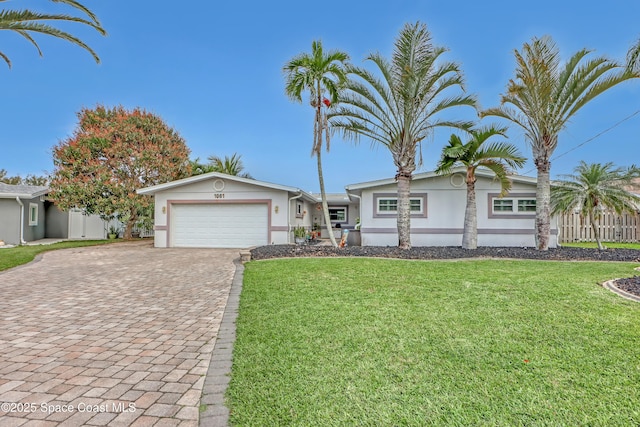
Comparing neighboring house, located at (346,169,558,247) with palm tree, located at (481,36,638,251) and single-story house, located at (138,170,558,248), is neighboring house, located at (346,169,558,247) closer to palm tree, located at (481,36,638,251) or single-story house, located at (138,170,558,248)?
single-story house, located at (138,170,558,248)

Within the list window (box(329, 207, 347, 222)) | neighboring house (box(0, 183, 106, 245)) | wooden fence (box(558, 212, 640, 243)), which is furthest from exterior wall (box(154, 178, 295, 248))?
wooden fence (box(558, 212, 640, 243))

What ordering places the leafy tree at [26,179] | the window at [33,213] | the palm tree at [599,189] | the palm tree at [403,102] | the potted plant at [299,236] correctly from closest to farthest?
the palm tree at [599,189] → the palm tree at [403,102] → the potted plant at [299,236] → the window at [33,213] → the leafy tree at [26,179]

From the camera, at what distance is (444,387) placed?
267 cm

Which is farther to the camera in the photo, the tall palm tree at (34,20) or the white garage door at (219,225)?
the white garage door at (219,225)

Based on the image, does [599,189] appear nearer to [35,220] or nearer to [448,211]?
[448,211]

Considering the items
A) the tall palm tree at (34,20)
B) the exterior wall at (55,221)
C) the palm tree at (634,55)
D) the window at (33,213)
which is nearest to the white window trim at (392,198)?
the palm tree at (634,55)

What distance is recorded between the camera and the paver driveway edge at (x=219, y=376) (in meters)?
2.41

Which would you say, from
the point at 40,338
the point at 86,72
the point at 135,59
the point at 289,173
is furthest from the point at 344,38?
the point at 289,173

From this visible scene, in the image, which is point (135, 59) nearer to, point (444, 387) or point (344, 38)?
point (344, 38)

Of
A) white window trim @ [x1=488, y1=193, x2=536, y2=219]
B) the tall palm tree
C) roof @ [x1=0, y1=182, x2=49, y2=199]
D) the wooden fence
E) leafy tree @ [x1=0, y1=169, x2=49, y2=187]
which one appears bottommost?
the wooden fence

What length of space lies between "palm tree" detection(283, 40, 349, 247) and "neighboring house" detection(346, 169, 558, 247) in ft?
10.5

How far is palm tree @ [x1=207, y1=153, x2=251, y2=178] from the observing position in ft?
86.9

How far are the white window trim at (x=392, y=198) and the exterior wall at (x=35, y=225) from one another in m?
17.9

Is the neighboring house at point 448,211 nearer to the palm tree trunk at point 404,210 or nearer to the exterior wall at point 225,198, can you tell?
the palm tree trunk at point 404,210
